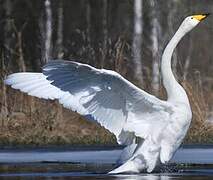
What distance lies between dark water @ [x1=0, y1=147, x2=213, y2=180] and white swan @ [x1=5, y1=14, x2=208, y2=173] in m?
0.38

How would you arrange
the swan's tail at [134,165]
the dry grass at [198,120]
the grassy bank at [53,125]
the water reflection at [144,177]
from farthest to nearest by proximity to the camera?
the grassy bank at [53,125] < the dry grass at [198,120] < the swan's tail at [134,165] < the water reflection at [144,177]

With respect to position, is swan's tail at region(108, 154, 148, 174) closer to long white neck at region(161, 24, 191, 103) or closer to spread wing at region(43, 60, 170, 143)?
spread wing at region(43, 60, 170, 143)

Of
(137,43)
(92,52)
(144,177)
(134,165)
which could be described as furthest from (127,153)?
(137,43)

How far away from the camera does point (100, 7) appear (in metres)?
46.1

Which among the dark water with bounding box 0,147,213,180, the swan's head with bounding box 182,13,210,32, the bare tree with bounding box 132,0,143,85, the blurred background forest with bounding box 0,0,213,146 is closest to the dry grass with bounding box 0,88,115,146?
the blurred background forest with bounding box 0,0,213,146

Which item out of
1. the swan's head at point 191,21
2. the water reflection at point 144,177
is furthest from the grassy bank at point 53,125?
the water reflection at point 144,177

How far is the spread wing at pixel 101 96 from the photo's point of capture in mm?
16047

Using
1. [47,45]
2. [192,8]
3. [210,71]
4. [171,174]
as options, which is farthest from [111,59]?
[192,8]

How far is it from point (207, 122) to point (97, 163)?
5.52 metres

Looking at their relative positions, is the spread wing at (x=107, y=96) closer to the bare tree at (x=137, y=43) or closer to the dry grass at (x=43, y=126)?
the dry grass at (x=43, y=126)

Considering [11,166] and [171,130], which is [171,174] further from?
[11,166]

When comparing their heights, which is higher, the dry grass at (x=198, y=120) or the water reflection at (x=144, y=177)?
the water reflection at (x=144, y=177)

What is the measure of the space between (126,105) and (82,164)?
1.65 meters

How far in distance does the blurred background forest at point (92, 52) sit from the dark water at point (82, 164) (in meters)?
2.17
